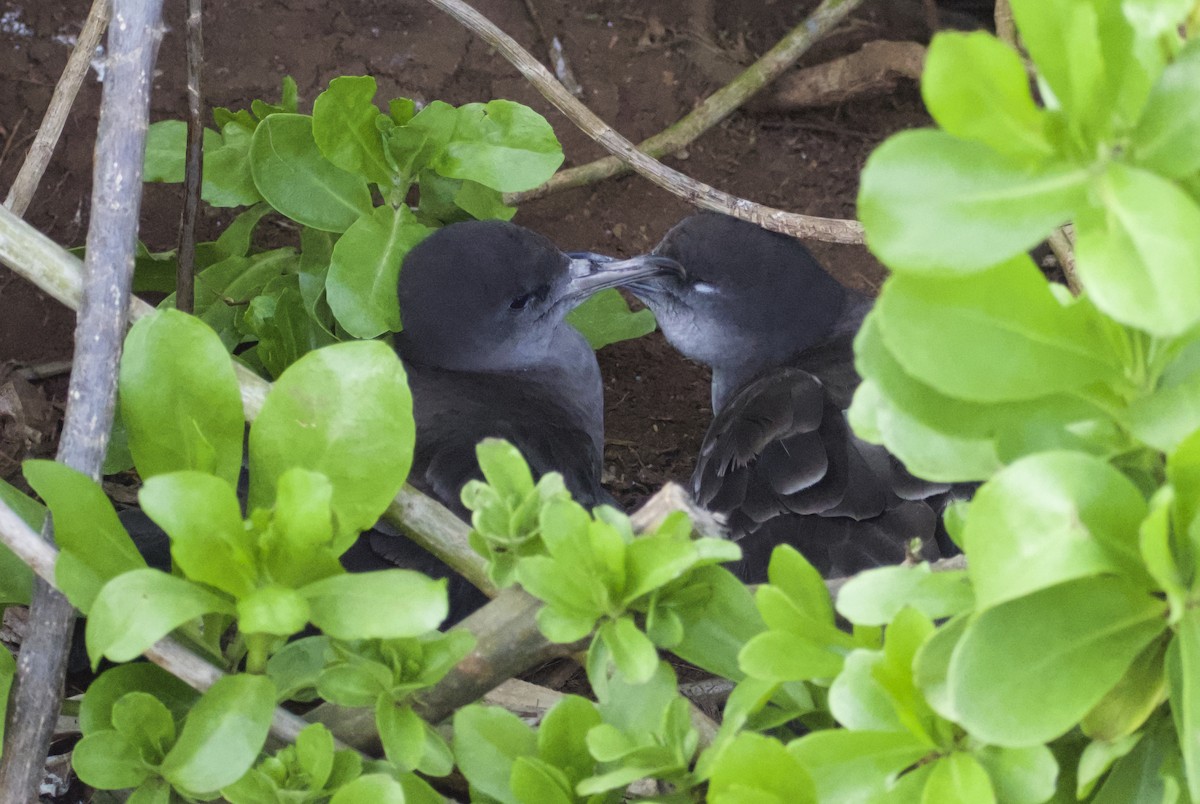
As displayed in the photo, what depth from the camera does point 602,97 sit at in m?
2.89

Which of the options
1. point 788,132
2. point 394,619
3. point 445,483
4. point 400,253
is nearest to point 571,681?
point 445,483

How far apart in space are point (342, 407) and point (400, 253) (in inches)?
40.4

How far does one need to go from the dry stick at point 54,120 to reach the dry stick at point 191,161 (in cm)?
12

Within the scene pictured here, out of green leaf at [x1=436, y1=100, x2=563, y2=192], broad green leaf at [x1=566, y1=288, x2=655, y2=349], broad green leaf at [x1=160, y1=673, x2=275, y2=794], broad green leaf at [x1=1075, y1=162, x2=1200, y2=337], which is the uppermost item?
broad green leaf at [x1=1075, y1=162, x2=1200, y2=337]

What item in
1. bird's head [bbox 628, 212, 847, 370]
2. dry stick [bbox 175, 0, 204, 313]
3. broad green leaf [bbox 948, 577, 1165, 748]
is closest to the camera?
broad green leaf [bbox 948, 577, 1165, 748]

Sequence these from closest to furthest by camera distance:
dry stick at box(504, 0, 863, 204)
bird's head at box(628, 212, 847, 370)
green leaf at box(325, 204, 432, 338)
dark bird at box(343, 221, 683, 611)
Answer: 1. green leaf at box(325, 204, 432, 338)
2. dark bird at box(343, 221, 683, 611)
3. bird's head at box(628, 212, 847, 370)
4. dry stick at box(504, 0, 863, 204)

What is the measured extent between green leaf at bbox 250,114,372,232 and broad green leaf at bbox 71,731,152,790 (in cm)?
108

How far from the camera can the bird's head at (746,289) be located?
2.41 m

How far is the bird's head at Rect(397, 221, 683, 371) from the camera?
2186 millimetres

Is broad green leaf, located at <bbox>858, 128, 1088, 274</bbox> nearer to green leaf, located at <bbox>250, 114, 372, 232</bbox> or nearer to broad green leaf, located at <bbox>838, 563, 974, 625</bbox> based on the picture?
broad green leaf, located at <bbox>838, 563, 974, 625</bbox>

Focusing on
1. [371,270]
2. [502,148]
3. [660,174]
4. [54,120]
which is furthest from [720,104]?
[54,120]

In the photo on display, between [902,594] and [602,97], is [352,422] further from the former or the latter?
[602,97]

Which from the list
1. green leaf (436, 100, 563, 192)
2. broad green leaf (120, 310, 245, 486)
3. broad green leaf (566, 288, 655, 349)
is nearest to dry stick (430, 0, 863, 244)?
green leaf (436, 100, 563, 192)

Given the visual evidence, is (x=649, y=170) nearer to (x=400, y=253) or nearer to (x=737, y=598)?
(x=400, y=253)
